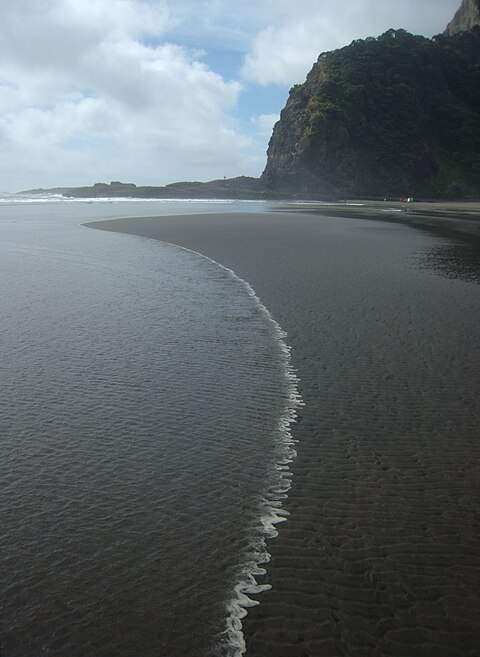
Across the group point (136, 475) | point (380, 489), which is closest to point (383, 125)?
point (380, 489)

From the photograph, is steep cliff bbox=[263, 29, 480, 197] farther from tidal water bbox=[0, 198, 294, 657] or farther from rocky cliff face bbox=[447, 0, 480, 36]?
tidal water bbox=[0, 198, 294, 657]

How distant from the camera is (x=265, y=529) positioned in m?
4.76

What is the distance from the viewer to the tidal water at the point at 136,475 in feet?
12.1

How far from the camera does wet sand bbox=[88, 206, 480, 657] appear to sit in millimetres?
3701

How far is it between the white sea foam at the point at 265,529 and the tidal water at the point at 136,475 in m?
0.02

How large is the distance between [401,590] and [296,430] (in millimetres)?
2879

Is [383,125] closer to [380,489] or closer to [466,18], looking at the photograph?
[466,18]

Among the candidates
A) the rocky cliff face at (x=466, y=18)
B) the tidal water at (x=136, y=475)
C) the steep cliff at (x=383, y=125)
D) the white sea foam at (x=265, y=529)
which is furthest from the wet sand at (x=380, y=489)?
the rocky cliff face at (x=466, y=18)

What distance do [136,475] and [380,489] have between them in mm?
2429

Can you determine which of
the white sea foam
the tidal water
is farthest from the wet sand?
the tidal water

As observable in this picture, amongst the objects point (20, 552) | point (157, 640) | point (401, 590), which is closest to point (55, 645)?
point (157, 640)

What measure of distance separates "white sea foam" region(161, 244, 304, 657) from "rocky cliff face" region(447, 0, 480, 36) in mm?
197559

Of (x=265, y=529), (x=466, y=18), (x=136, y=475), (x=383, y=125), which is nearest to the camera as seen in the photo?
(x=265, y=529)

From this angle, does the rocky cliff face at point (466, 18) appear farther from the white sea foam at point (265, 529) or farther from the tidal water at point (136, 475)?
the white sea foam at point (265, 529)
